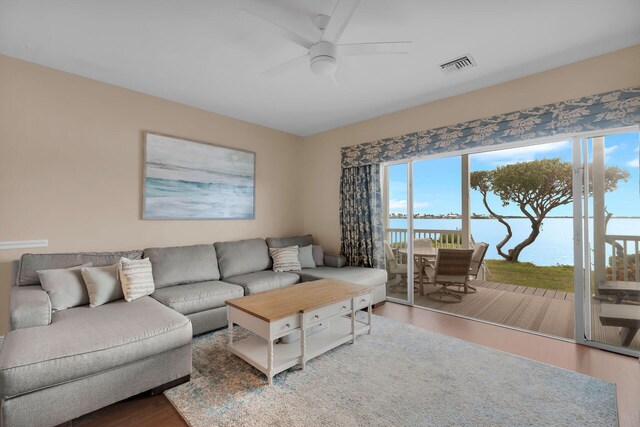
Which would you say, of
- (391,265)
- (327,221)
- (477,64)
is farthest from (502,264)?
(477,64)

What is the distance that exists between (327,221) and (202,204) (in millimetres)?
1983

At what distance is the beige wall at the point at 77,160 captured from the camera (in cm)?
249

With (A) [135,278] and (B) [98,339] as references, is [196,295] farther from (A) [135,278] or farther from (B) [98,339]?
(B) [98,339]

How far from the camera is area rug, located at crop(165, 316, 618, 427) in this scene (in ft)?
5.41

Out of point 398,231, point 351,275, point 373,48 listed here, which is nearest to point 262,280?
point 351,275

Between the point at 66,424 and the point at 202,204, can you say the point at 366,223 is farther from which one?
the point at 66,424

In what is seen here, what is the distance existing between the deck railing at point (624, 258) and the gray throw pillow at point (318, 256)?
3180mm

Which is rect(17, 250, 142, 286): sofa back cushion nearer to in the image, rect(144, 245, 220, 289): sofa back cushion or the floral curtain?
rect(144, 245, 220, 289): sofa back cushion

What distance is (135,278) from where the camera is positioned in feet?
8.41

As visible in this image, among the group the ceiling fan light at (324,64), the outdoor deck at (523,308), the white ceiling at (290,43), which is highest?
the white ceiling at (290,43)

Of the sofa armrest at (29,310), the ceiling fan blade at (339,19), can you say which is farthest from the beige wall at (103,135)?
the ceiling fan blade at (339,19)

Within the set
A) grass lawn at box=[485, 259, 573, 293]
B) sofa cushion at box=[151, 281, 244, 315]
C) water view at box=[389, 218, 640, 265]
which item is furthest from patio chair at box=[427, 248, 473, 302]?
sofa cushion at box=[151, 281, 244, 315]

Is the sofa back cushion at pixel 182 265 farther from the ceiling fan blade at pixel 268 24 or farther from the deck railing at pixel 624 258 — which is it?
the deck railing at pixel 624 258

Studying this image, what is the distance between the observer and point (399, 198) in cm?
402
